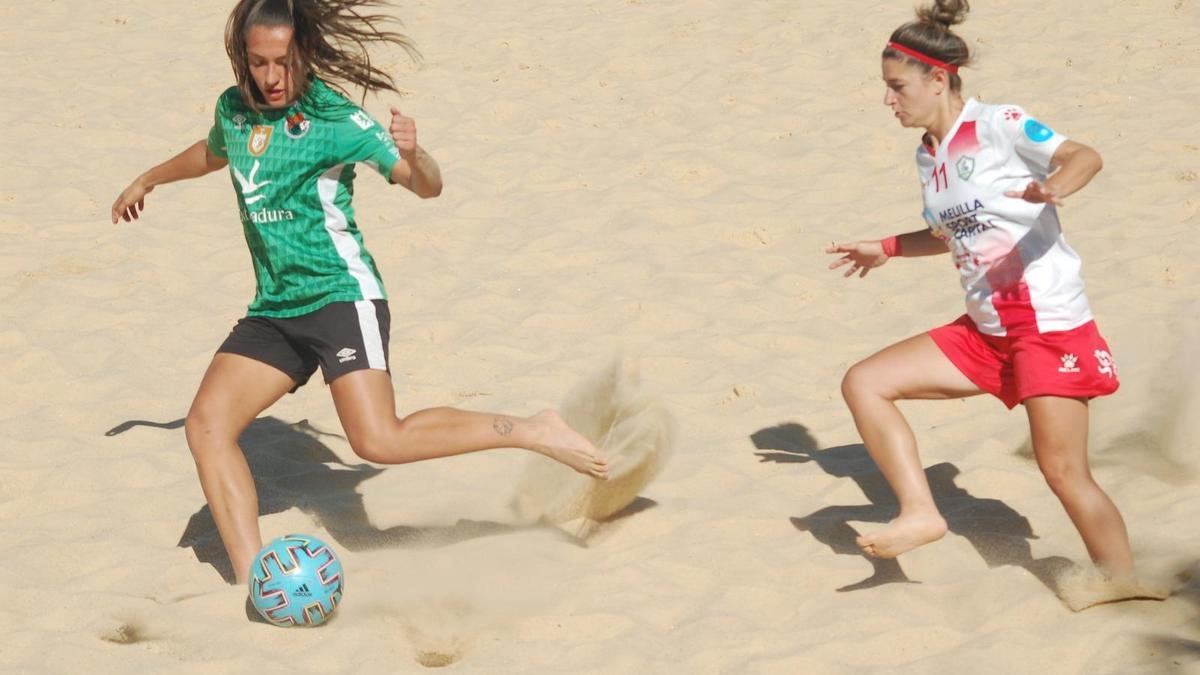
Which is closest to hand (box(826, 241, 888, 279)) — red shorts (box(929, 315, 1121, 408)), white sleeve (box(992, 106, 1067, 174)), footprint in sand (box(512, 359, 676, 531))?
red shorts (box(929, 315, 1121, 408))

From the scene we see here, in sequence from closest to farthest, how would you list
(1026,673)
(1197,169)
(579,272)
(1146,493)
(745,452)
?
(1026,673), (1146,493), (745,452), (579,272), (1197,169)

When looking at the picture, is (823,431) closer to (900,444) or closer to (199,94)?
(900,444)

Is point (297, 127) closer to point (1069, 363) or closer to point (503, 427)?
point (503, 427)

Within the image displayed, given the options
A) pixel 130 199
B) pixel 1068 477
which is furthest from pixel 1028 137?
pixel 130 199

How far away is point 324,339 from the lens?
4211 mm

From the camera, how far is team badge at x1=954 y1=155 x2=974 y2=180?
3961mm

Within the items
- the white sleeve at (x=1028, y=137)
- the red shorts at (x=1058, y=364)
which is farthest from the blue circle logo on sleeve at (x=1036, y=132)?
the red shorts at (x=1058, y=364)

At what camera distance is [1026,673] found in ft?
11.5

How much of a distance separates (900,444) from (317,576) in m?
1.77

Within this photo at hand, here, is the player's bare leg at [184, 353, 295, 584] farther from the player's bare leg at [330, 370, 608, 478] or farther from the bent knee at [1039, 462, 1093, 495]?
the bent knee at [1039, 462, 1093, 495]

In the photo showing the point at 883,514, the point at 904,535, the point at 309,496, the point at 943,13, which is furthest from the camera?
the point at 309,496

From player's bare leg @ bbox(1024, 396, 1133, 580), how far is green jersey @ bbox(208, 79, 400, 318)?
2.10 metres

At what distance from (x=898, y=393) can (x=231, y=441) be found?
2.09 metres

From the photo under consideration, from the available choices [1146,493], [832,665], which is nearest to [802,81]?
[1146,493]
